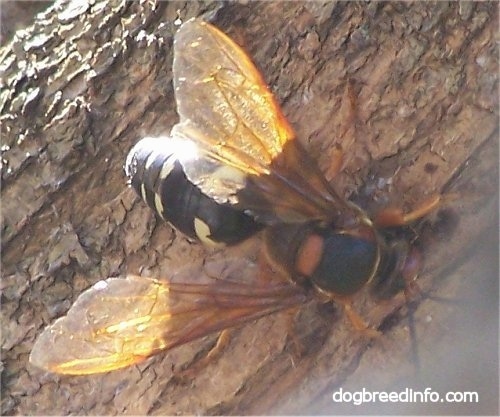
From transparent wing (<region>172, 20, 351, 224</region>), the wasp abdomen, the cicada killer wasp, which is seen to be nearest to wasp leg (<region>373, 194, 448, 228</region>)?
the cicada killer wasp

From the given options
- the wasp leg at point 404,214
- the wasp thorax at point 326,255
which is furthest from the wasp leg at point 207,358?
the wasp leg at point 404,214

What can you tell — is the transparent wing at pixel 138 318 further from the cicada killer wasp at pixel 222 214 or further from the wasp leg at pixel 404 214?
the wasp leg at pixel 404 214

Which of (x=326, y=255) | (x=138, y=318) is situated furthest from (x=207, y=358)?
(x=326, y=255)

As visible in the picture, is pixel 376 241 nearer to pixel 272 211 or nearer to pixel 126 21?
pixel 272 211

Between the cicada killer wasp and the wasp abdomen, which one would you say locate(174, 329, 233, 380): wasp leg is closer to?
the cicada killer wasp

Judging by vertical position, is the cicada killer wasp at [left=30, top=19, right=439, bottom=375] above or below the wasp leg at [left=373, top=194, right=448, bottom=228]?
above

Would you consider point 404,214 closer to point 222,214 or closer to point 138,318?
point 222,214

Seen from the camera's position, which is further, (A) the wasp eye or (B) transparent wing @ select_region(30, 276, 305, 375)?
(A) the wasp eye
